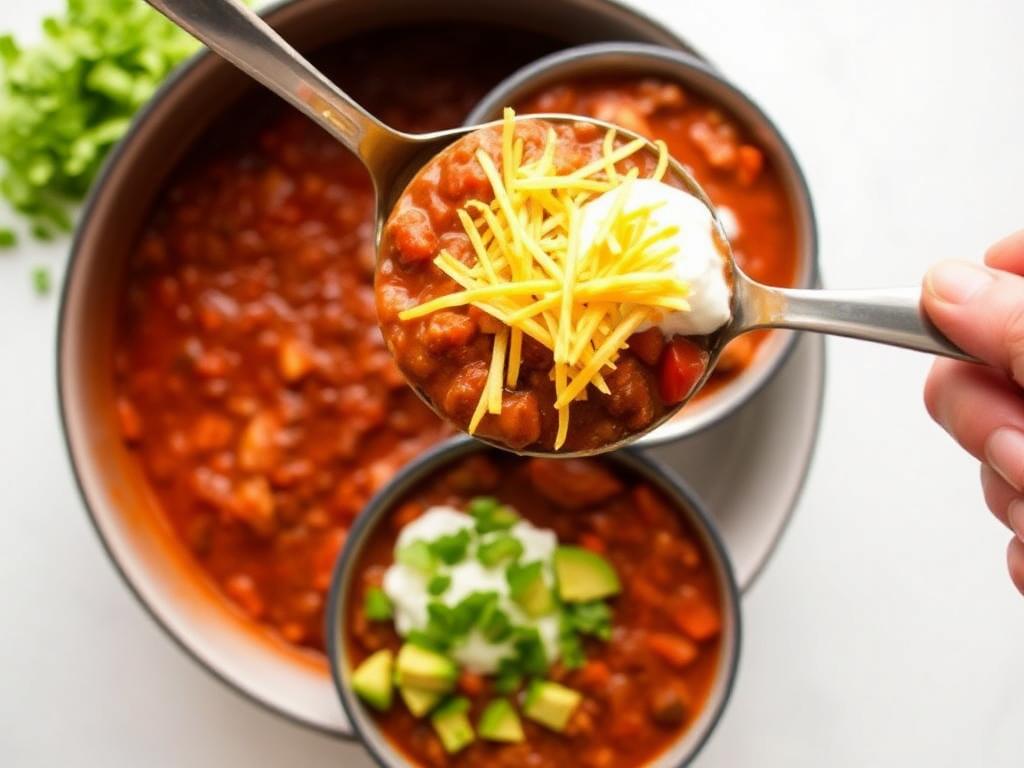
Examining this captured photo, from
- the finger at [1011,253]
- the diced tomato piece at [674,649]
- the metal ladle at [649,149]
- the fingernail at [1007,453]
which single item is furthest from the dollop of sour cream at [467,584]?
the finger at [1011,253]

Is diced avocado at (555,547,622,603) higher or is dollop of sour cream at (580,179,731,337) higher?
dollop of sour cream at (580,179,731,337)

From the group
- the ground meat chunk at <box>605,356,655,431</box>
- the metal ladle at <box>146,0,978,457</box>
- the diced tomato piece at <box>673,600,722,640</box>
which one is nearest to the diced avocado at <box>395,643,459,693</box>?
the diced tomato piece at <box>673,600,722,640</box>

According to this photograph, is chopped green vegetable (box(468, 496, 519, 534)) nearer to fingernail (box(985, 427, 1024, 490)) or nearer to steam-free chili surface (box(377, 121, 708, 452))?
steam-free chili surface (box(377, 121, 708, 452))

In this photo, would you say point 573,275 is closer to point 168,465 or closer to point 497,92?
point 497,92

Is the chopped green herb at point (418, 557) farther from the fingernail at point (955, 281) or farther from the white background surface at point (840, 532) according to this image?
the fingernail at point (955, 281)

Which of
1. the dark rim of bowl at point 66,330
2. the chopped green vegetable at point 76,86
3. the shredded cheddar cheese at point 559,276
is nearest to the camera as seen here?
the shredded cheddar cheese at point 559,276

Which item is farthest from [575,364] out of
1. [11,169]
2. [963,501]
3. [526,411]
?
[11,169]

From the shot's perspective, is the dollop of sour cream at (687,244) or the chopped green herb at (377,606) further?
the chopped green herb at (377,606)
